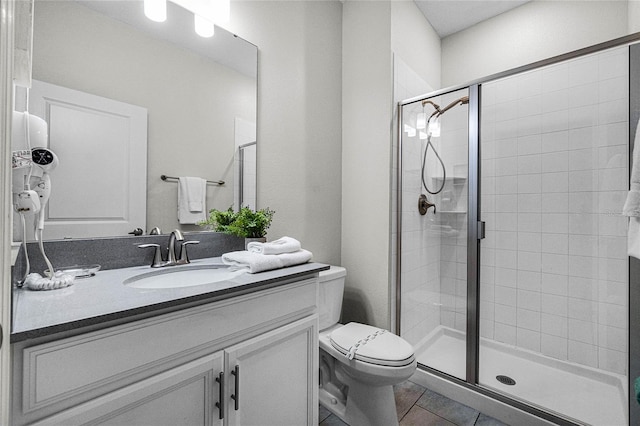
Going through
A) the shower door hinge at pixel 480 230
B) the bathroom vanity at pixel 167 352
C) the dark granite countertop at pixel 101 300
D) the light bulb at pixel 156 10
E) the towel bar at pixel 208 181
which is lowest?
the bathroom vanity at pixel 167 352

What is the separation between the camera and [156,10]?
4.37 ft

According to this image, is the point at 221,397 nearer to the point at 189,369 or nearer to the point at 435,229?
the point at 189,369

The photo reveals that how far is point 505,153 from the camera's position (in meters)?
2.18

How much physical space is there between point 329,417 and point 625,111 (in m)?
2.34

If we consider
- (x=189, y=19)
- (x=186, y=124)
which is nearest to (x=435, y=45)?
(x=189, y=19)

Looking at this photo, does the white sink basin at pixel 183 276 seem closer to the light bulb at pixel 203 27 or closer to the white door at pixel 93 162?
the white door at pixel 93 162

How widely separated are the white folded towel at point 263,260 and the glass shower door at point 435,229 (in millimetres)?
892

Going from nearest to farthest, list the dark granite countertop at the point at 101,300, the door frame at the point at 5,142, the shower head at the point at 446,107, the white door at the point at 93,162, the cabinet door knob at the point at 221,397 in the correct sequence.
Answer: the door frame at the point at 5,142 < the dark granite countertop at the point at 101,300 < the cabinet door knob at the point at 221,397 < the white door at the point at 93,162 < the shower head at the point at 446,107

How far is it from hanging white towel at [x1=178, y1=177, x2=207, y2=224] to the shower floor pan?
5.43ft

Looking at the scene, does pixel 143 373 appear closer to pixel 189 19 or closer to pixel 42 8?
pixel 42 8

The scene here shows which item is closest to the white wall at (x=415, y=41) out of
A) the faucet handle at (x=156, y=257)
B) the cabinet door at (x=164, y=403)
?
the faucet handle at (x=156, y=257)

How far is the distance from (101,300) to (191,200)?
706mm

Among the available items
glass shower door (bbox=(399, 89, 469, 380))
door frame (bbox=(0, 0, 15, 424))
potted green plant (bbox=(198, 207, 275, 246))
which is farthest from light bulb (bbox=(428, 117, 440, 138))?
door frame (bbox=(0, 0, 15, 424))

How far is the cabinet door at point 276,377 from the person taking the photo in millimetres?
1037
